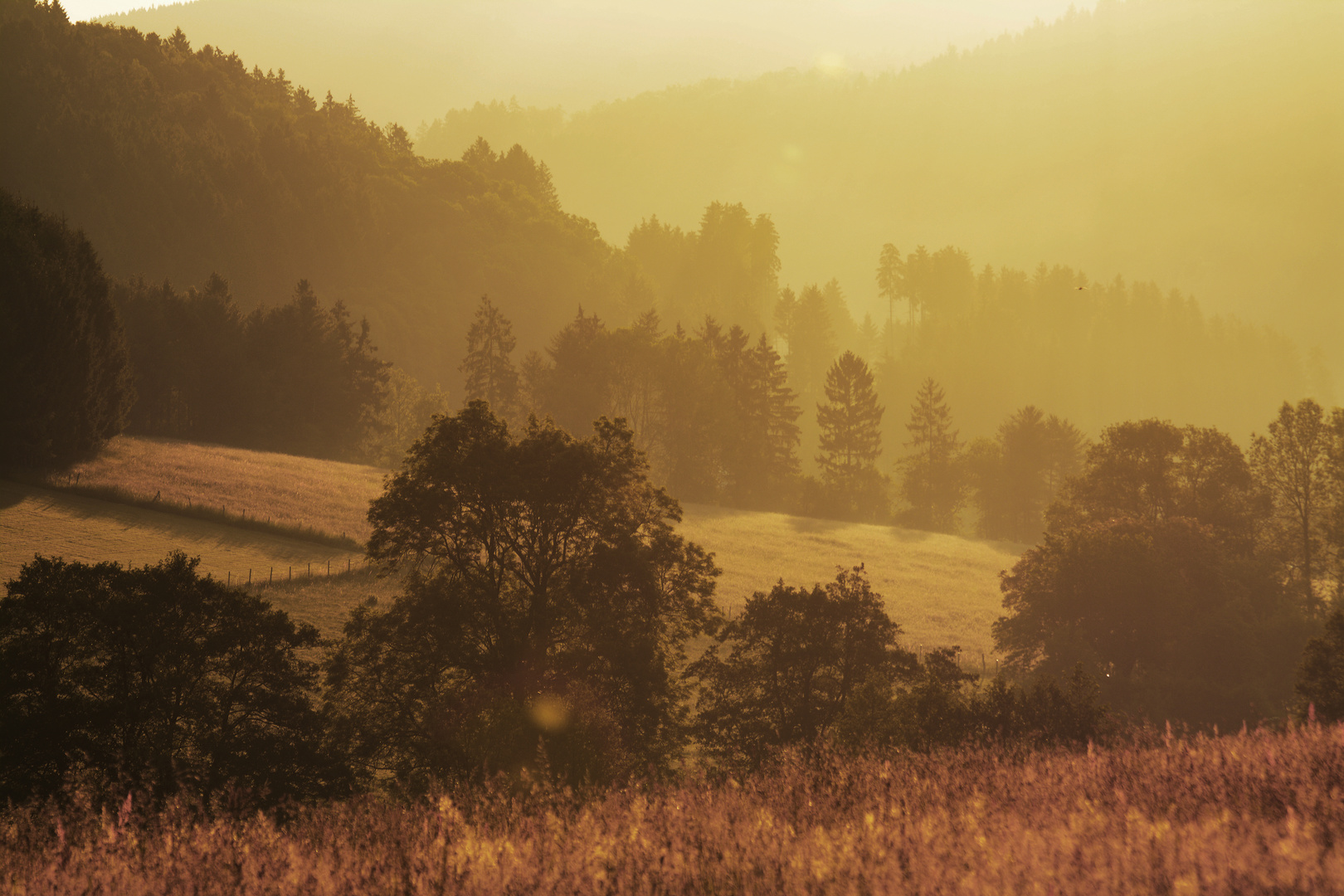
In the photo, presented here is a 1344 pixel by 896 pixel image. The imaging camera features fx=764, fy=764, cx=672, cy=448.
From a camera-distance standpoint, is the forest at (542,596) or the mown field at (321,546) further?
the mown field at (321,546)

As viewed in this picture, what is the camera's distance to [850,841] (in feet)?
14.7

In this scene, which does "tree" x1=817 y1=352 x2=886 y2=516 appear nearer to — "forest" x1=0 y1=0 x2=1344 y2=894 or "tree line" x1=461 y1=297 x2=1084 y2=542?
"tree line" x1=461 y1=297 x2=1084 y2=542

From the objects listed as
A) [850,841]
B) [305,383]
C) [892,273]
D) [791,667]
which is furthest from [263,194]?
[850,841]

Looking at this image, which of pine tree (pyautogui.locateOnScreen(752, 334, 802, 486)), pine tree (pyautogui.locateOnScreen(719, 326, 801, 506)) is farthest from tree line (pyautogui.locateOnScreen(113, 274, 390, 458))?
pine tree (pyautogui.locateOnScreen(752, 334, 802, 486))

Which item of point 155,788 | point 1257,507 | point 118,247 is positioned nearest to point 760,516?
point 1257,507

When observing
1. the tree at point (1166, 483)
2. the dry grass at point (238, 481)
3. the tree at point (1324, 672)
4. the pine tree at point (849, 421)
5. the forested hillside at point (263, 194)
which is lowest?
the tree at point (1324, 672)

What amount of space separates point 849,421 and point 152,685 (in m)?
82.8

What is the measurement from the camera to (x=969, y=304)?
156500mm

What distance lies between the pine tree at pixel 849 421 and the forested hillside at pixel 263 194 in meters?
48.1

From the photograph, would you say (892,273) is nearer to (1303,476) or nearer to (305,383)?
(1303,476)

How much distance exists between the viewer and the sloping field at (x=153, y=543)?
31.1 m

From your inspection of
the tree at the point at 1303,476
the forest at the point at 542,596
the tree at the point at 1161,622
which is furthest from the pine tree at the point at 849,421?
the tree at the point at 1161,622

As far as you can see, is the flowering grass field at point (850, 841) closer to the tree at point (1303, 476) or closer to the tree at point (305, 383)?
the tree at point (1303, 476)

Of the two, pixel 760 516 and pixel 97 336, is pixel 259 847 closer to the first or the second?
pixel 97 336
